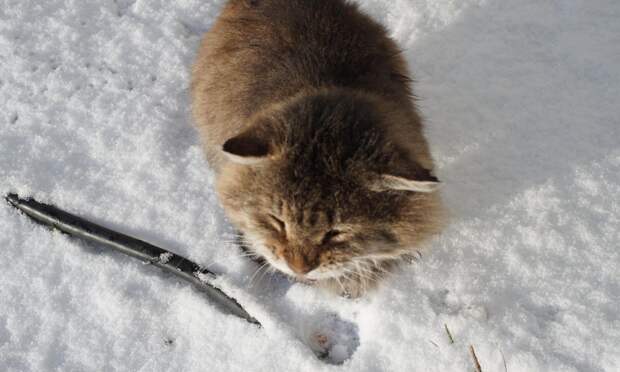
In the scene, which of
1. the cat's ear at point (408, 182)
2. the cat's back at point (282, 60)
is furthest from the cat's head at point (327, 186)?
the cat's back at point (282, 60)

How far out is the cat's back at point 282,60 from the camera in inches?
101

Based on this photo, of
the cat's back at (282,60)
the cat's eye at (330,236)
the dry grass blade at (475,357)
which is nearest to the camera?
the cat's eye at (330,236)

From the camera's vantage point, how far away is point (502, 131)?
320 centimetres

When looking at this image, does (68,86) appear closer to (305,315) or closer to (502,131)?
(305,315)

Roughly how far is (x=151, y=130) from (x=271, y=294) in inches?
46.2

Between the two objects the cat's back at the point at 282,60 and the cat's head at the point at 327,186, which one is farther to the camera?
the cat's back at the point at 282,60

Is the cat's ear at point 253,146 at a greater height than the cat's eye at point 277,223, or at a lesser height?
greater

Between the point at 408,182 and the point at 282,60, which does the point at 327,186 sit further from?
the point at 282,60

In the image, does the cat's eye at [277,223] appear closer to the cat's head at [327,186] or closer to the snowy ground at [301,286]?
the cat's head at [327,186]

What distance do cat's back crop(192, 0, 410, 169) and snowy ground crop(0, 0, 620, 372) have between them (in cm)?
43

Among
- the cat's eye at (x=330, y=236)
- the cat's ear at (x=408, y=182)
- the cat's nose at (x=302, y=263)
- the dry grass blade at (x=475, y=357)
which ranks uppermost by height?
the cat's ear at (x=408, y=182)

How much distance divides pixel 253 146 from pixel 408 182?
1.86 feet

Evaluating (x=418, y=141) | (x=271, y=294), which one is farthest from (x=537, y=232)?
(x=271, y=294)

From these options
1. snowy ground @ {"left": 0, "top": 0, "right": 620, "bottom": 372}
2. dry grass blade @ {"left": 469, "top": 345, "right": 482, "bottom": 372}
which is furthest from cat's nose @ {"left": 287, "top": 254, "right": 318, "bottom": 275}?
dry grass blade @ {"left": 469, "top": 345, "right": 482, "bottom": 372}
